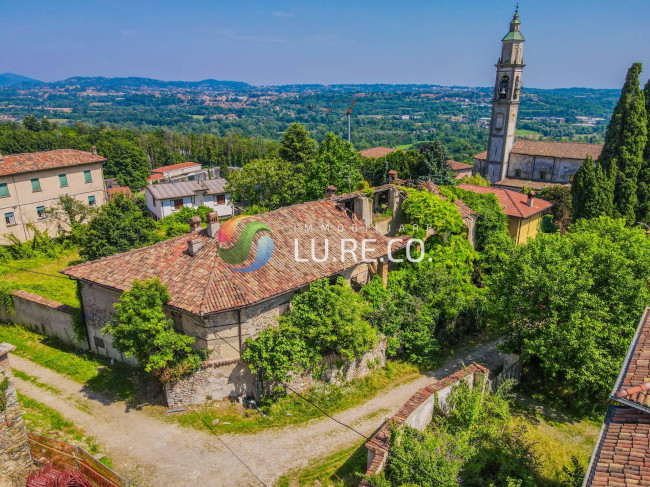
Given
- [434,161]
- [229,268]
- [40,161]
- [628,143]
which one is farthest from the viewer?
[434,161]

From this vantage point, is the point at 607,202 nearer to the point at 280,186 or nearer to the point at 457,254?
the point at 457,254

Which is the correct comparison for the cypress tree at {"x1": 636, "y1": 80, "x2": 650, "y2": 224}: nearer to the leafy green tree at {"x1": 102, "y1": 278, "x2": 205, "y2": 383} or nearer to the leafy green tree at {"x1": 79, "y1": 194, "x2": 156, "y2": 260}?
the leafy green tree at {"x1": 102, "y1": 278, "x2": 205, "y2": 383}

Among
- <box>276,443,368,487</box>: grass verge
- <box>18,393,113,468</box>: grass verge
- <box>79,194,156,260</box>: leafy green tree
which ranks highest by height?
<box>79,194,156,260</box>: leafy green tree

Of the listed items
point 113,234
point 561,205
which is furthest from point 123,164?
→ point 561,205

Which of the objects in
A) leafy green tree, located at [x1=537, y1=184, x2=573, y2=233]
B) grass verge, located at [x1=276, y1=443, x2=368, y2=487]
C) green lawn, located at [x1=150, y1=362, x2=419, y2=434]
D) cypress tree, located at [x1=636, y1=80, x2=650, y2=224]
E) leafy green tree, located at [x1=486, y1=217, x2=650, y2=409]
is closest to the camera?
grass verge, located at [x1=276, y1=443, x2=368, y2=487]

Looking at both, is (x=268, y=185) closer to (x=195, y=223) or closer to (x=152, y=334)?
(x=195, y=223)

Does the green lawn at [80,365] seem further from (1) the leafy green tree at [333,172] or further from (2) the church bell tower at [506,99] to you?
(2) the church bell tower at [506,99]

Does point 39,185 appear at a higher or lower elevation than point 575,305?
higher

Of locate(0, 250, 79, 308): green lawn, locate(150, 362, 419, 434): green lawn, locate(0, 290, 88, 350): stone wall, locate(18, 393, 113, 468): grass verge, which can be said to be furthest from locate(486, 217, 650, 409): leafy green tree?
locate(0, 250, 79, 308): green lawn
